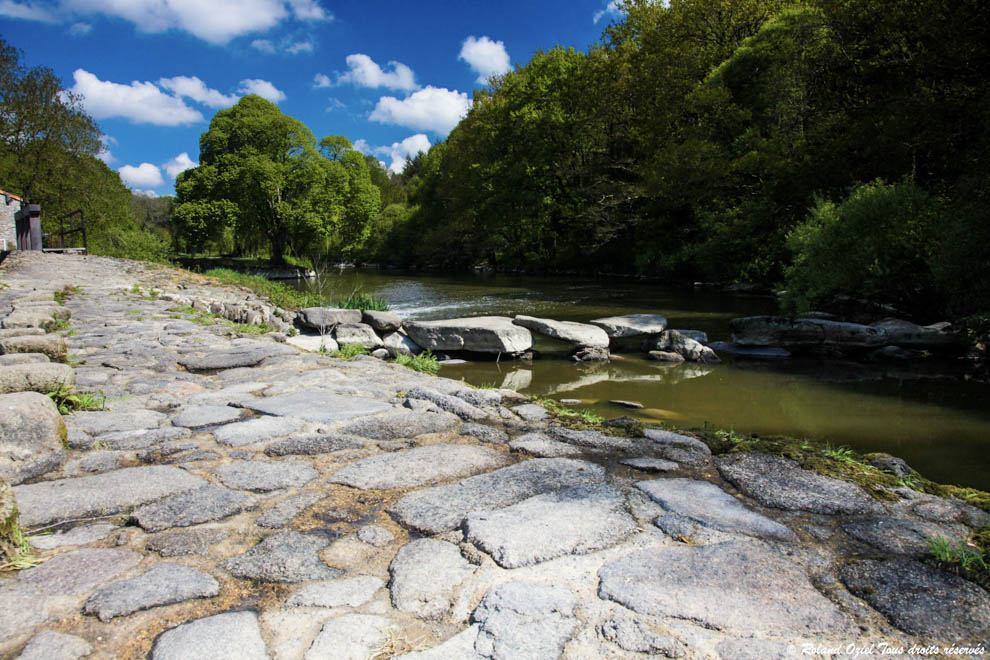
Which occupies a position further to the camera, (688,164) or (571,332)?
(688,164)

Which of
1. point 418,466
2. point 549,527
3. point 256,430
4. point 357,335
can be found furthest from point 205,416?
point 357,335

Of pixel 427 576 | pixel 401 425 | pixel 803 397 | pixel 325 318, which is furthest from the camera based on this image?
pixel 325 318

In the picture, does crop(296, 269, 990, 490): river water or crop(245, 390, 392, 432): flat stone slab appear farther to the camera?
crop(296, 269, 990, 490): river water

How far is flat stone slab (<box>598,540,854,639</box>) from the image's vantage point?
1.48 metres

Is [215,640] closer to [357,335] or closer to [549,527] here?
[549,527]

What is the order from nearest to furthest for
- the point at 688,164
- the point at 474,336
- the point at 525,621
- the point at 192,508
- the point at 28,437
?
1. the point at 525,621
2. the point at 192,508
3. the point at 28,437
4. the point at 474,336
5. the point at 688,164

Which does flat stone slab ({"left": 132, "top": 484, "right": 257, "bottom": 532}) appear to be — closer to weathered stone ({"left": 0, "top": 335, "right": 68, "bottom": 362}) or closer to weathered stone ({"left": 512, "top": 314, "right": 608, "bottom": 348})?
weathered stone ({"left": 0, "top": 335, "right": 68, "bottom": 362})

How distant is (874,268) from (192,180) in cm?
3130

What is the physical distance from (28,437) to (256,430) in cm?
98

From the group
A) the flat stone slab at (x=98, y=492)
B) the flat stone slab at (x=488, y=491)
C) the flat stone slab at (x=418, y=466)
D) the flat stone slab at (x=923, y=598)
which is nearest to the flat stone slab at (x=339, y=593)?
the flat stone slab at (x=488, y=491)

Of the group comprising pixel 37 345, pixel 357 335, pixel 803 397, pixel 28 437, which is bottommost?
pixel 803 397

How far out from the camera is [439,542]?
1932 mm

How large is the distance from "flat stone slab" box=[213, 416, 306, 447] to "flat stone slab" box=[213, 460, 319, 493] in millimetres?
348

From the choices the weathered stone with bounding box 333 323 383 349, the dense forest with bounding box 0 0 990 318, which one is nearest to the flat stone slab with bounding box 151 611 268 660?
the weathered stone with bounding box 333 323 383 349
